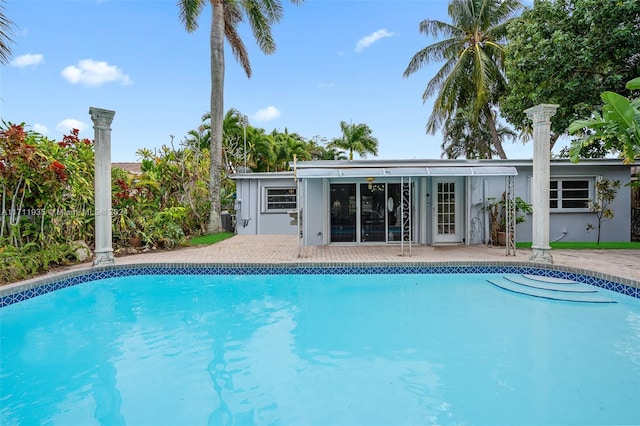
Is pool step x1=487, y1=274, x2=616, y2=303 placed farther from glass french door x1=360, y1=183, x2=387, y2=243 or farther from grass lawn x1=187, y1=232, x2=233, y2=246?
grass lawn x1=187, y1=232, x2=233, y2=246

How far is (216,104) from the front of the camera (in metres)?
16.1

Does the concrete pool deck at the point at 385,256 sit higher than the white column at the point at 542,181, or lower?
lower

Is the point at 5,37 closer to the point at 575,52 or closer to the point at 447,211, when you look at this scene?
the point at 447,211

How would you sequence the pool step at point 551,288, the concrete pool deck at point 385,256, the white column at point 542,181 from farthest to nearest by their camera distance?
1. the white column at point 542,181
2. the concrete pool deck at point 385,256
3. the pool step at point 551,288

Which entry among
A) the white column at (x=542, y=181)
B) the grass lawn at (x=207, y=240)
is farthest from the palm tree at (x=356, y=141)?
the white column at (x=542, y=181)

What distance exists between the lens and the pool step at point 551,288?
6902mm

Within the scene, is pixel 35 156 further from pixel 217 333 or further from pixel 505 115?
pixel 505 115

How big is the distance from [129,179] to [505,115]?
51.0 feet

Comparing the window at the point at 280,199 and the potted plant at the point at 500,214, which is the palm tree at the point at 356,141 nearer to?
the window at the point at 280,199

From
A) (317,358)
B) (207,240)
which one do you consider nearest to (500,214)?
(317,358)

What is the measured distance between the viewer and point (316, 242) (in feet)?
41.8

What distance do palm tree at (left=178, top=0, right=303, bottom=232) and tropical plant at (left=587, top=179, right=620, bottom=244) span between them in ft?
47.1

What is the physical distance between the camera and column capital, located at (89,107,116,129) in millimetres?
8703

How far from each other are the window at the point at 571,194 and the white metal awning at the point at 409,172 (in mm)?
4011
